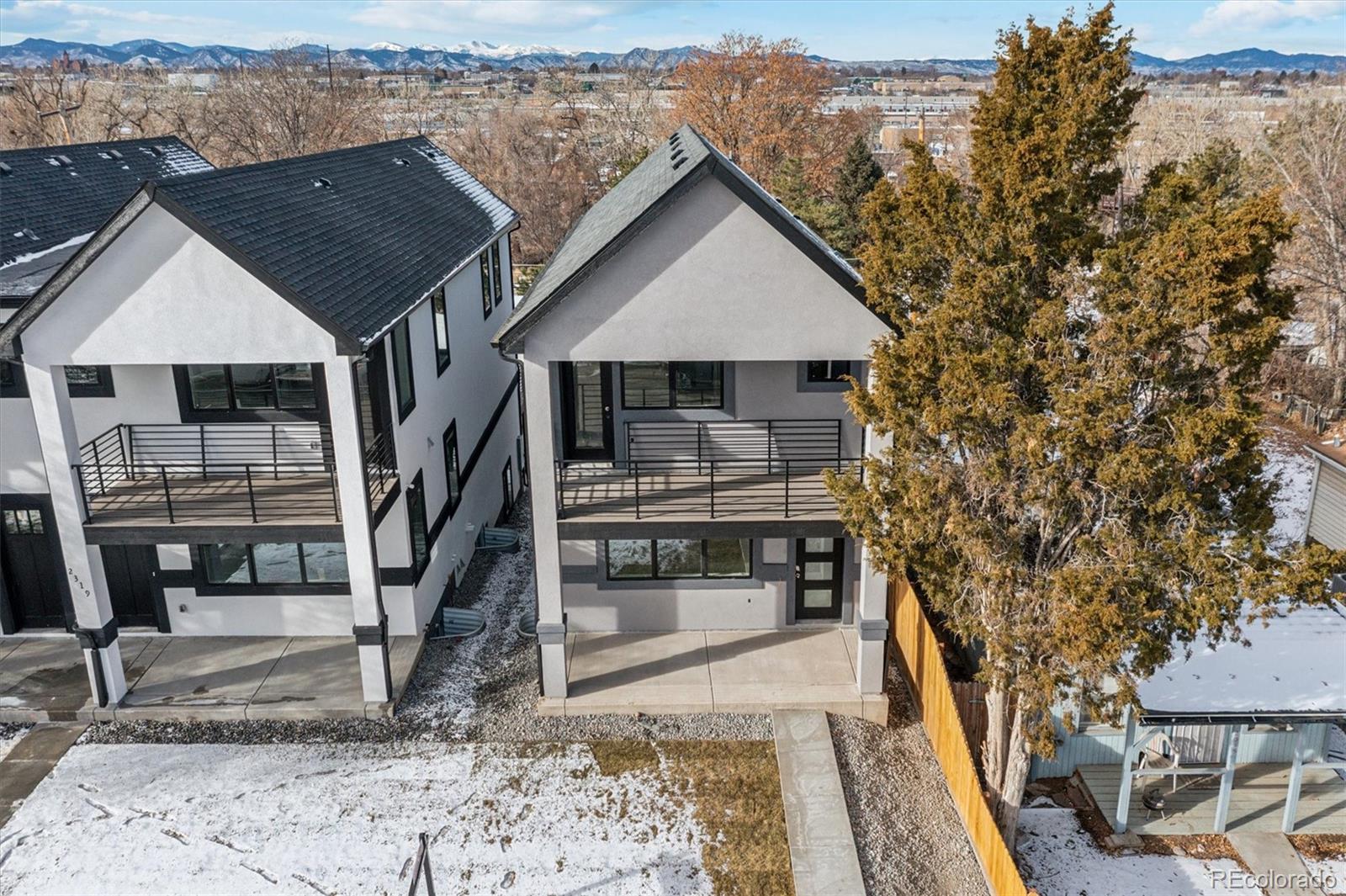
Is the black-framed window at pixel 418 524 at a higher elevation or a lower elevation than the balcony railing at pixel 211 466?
lower

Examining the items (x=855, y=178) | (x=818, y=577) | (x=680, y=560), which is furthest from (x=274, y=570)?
(x=855, y=178)

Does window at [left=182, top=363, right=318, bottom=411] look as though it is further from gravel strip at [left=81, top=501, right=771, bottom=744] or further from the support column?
gravel strip at [left=81, top=501, right=771, bottom=744]

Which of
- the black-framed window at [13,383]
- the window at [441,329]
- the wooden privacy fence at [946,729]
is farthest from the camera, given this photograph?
the window at [441,329]

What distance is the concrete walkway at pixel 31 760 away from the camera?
12788mm

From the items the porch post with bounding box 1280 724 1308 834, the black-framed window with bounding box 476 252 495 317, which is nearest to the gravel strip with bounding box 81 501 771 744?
the porch post with bounding box 1280 724 1308 834

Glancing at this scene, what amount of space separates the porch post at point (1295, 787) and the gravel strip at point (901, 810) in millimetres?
4493

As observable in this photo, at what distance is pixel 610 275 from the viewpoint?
12812 mm

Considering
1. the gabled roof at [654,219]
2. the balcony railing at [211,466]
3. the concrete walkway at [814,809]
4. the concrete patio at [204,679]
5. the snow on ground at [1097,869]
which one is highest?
the gabled roof at [654,219]

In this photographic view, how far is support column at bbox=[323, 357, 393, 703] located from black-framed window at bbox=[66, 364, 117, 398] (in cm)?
449

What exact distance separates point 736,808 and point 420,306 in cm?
977

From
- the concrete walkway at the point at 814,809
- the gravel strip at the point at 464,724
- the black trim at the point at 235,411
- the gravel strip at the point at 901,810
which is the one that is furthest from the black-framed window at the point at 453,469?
the gravel strip at the point at 901,810

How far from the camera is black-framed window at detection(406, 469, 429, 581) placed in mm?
15844

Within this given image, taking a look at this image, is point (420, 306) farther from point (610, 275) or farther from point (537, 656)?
point (537, 656)

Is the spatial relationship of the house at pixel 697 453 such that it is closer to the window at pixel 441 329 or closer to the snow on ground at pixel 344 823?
the snow on ground at pixel 344 823
